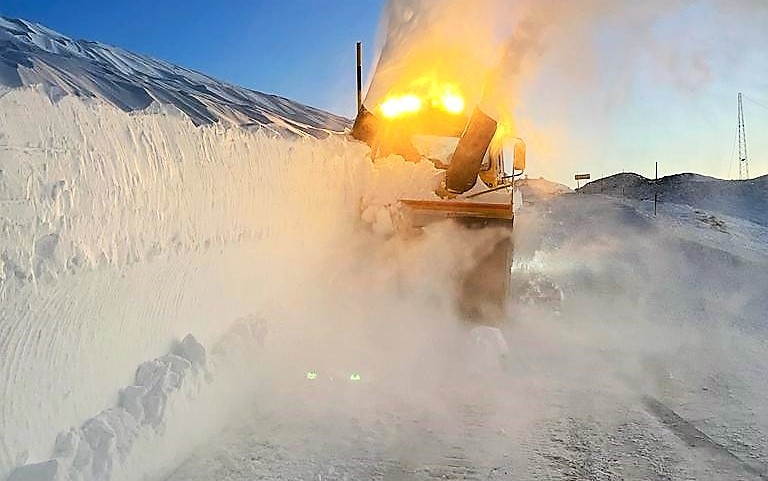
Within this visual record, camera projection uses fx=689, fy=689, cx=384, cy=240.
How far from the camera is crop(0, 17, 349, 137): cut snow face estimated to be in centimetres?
378

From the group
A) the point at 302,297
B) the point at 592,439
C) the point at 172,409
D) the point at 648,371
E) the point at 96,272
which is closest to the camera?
the point at 96,272

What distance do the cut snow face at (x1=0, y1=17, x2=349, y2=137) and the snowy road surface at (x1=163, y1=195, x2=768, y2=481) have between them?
2187 mm

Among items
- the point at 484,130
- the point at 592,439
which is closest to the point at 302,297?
the point at 484,130

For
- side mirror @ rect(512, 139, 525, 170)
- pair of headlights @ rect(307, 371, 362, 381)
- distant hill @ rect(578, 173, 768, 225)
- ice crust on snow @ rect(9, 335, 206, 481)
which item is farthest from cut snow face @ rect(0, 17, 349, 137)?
distant hill @ rect(578, 173, 768, 225)

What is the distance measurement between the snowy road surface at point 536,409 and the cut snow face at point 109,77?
2.19m

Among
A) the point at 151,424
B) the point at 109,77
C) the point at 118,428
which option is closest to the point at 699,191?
the point at 109,77

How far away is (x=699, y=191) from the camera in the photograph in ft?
176

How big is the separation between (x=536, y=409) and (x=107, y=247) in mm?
3401

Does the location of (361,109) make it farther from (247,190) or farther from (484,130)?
(247,190)

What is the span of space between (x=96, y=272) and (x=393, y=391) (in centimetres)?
281

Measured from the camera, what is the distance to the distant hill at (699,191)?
140 ft

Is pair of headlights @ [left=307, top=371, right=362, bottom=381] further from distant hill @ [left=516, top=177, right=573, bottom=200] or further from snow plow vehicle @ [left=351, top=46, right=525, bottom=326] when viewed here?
distant hill @ [left=516, top=177, right=573, bottom=200]

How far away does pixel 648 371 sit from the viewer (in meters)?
6.64

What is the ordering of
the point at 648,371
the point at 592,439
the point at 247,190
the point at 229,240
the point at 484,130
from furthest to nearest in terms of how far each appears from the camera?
1. the point at 484,130
2. the point at 648,371
3. the point at 247,190
4. the point at 229,240
5. the point at 592,439
